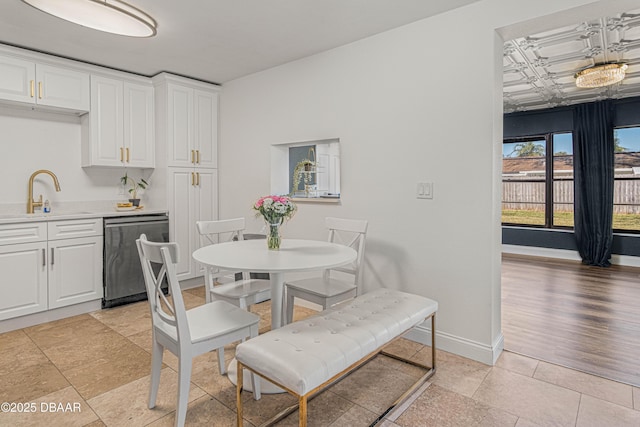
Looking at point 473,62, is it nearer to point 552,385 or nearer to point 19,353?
point 552,385

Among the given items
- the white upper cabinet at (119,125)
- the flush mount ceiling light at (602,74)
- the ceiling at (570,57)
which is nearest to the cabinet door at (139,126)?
the white upper cabinet at (119,125)

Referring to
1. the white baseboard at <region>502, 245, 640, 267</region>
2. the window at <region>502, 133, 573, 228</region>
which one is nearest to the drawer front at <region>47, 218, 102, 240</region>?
the white baseboard at <region>502, 245, 640, 267</region>

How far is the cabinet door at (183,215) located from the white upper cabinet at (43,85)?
109 centimetres

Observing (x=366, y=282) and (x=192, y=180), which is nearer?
(x=366, y=282)

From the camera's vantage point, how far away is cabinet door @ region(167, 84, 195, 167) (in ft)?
13.1

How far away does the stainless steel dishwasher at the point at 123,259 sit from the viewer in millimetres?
3537

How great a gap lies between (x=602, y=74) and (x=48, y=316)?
594 centimetres

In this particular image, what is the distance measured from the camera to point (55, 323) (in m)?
3.21

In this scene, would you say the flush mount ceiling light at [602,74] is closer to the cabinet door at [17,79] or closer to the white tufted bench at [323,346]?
the white tufted bench at [323,346]

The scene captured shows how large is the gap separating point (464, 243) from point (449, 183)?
43 cm

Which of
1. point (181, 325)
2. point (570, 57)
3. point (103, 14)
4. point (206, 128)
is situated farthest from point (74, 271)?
point (570, 57)

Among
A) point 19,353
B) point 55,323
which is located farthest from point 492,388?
point 55,323

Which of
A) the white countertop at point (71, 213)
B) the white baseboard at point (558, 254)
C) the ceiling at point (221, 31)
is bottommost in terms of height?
the white baseboard at point (558, 254)

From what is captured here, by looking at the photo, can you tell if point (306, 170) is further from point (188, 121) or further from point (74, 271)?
point (74, 271)
